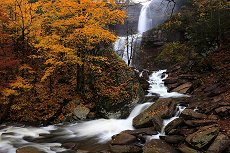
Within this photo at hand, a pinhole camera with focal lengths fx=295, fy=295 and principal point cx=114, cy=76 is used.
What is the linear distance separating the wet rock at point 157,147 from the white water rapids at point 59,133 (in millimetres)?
960

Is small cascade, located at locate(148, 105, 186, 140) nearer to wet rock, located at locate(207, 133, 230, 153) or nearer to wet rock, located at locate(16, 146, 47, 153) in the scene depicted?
wet rock, located at locate(207, 133, 230, 153)

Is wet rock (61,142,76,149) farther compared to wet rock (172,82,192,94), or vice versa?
wet rock (172,82,192,94)

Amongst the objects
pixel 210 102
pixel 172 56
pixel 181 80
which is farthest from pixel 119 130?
pixel 172 56

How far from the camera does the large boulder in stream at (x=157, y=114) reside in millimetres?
13186

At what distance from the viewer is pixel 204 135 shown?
34.4ft

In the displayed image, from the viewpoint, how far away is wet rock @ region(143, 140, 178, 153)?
1062 centimetres

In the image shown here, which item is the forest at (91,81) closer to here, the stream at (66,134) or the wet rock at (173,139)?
the wet rock at (173,139)

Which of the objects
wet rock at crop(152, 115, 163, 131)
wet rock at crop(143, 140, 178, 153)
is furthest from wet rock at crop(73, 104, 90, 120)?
wet rock at crop(143, 140, 178, 153)

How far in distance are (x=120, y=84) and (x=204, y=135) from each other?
8335 mm

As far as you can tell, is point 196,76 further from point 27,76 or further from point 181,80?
point 27,76

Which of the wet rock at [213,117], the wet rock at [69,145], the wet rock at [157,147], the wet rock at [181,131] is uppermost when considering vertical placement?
the wet rock at [213,117]

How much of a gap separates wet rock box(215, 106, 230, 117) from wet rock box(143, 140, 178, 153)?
2.67 metres

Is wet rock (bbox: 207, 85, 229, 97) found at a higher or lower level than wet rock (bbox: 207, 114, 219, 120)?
higher

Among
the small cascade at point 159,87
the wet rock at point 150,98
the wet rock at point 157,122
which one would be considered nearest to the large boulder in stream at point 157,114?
the wet rock at point 157,122
